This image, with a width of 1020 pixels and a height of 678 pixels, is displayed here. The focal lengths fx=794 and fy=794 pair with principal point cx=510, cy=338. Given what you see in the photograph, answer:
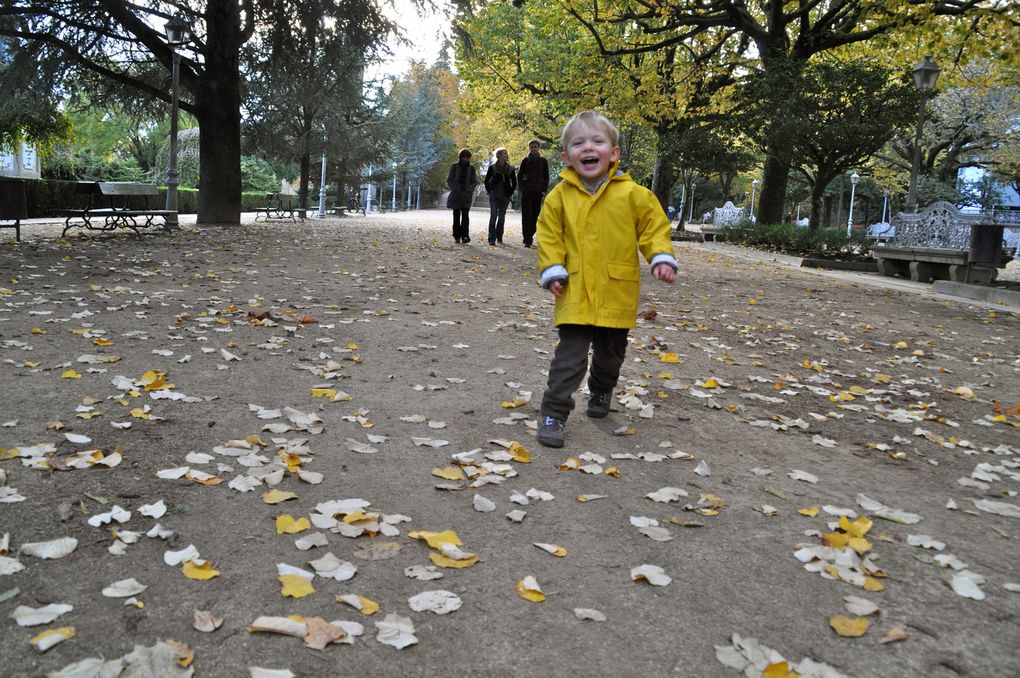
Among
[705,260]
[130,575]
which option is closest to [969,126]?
[705,260]

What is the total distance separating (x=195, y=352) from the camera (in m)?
5.60

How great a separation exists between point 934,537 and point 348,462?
2.52 metres

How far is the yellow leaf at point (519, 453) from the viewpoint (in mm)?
3828

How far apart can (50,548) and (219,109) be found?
17077mm

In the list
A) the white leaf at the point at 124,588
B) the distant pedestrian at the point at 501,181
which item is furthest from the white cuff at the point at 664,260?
the distant pedestrian at the point at 501,181

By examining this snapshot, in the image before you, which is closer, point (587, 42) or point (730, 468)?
point (730, 468)

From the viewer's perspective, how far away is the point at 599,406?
466cm

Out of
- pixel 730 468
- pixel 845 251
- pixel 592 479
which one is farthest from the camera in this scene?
pixel 845 251

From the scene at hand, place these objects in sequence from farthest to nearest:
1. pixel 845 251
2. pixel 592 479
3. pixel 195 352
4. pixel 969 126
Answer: pixel 969 126 → pixel 845 251 → pixel 195 352 → pixel 592 479

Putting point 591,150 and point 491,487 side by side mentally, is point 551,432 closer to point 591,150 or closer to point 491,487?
point 491,487

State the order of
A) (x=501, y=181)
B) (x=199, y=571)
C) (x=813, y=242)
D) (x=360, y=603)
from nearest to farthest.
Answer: (x=360, y=603) → (x=199, y=571) → (x=501, y=181) → (x=813, y=242)

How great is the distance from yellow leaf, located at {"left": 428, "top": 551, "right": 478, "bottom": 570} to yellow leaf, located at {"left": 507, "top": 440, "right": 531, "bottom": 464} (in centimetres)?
107

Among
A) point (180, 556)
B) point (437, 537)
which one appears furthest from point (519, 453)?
point (180, 556)

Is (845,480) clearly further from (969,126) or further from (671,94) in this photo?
(969,126)
